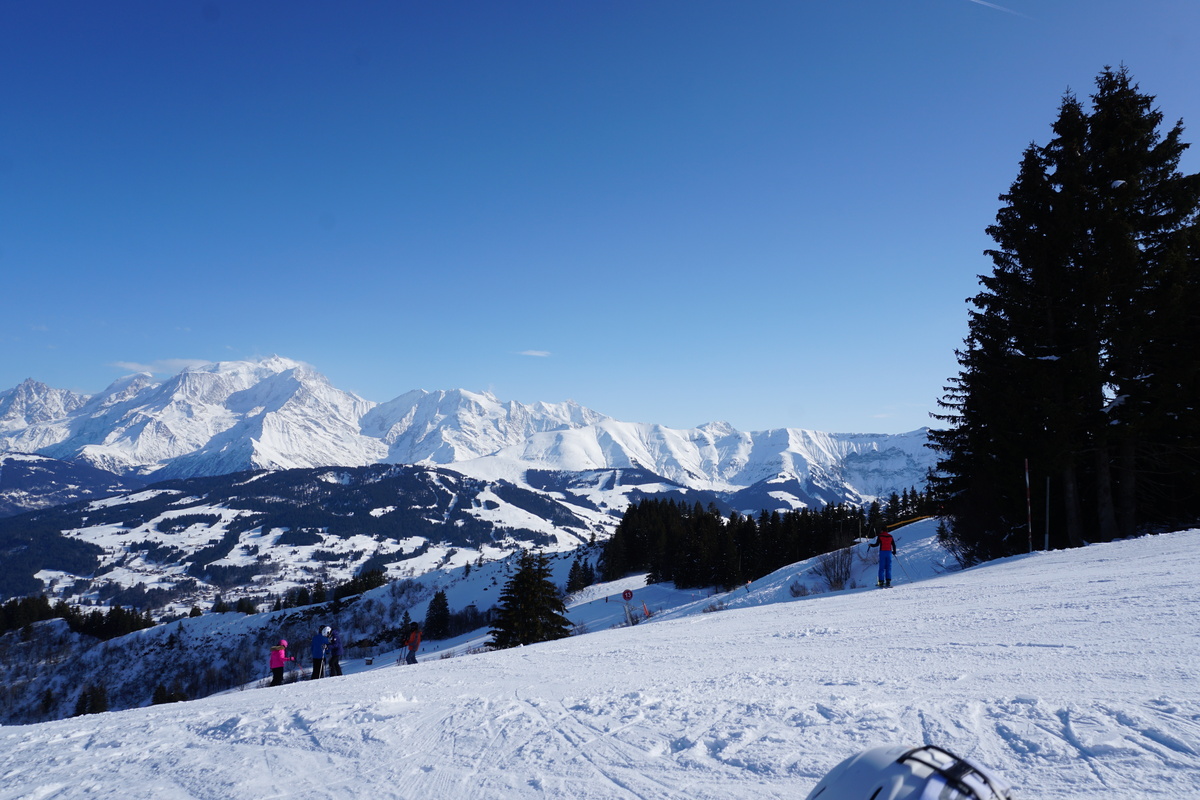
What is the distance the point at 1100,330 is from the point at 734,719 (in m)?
16.3

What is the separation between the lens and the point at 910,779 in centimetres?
190

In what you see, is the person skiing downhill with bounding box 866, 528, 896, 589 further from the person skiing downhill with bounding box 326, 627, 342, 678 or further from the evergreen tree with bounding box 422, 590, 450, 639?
the evergreen tree with bounding box 422, 590, 450, 639

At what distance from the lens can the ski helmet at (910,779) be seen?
1.87 m

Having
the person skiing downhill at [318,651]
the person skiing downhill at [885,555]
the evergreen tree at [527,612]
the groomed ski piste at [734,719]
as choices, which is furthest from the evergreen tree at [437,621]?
the groomed ski piste at [734,719]

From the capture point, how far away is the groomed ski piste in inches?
151

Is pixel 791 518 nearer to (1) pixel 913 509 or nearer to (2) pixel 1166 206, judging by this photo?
(1) pixel 913 509

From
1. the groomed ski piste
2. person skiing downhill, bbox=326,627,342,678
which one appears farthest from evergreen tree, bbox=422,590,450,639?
the groomed ski piste

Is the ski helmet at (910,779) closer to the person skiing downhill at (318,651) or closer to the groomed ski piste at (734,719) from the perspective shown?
the groomed ski piste at (734,719)

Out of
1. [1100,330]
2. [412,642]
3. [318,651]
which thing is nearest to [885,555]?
[1100,330]

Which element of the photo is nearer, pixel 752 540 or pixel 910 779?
pixel 910 779

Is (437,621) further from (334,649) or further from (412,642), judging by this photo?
(334,649)

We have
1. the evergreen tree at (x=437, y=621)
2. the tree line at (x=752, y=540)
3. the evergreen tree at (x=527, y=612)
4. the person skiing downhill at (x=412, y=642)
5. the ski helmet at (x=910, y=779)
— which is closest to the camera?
the ski helmet at (x=910, y=779)

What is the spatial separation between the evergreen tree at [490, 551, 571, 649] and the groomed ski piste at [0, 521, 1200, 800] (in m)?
23.7

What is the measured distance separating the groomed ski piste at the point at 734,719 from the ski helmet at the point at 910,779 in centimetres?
190
